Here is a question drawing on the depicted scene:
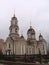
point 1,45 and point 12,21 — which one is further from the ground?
point 12,21

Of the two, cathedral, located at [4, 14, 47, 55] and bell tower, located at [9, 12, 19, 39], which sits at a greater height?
bell tower, located at [9, 12, 19, 39]

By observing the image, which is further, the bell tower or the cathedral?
the bell tower

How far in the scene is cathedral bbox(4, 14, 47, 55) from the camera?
62594 mm

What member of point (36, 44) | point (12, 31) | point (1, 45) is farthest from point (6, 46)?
point (36, 44)

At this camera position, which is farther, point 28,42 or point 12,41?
point 28,42

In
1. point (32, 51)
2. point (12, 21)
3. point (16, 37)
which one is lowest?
point (32, 51)

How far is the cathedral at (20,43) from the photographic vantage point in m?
62.6

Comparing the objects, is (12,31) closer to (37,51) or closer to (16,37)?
(16,37)

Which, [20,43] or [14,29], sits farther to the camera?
[14,29]

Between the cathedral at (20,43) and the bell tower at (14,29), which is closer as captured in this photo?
the cathedral at (20,43)

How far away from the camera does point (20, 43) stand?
2493 inches

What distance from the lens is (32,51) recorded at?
6688 centimetres

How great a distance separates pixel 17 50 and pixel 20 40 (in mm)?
3524

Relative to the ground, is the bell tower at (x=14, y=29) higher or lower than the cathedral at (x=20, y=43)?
higher
